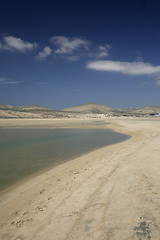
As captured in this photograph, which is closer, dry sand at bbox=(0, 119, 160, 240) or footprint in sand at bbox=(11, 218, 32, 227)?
dry sand at bbox=(0, 119, 160, 240)

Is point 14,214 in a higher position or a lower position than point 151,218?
lower

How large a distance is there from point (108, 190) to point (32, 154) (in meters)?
10.3

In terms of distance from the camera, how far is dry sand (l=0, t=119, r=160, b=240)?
4781 millimetres

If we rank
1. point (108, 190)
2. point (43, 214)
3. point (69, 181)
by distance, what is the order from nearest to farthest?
1. point (43, 214)
2. point (108, 190)
3. point (69, 181)

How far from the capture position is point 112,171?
959 cm

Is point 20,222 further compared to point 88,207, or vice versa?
point 88,207

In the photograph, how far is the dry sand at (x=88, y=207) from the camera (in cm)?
478

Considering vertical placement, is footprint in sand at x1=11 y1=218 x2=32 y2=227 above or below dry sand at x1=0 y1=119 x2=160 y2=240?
below

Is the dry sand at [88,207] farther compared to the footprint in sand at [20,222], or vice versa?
the footprint in sand at [20,222]

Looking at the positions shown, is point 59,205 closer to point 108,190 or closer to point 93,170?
point 108,190

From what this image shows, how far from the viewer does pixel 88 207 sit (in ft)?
19.6

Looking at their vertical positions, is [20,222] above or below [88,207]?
below

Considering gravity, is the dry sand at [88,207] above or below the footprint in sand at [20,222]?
above

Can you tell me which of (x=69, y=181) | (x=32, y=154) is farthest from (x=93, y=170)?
(x=32, y=154)
